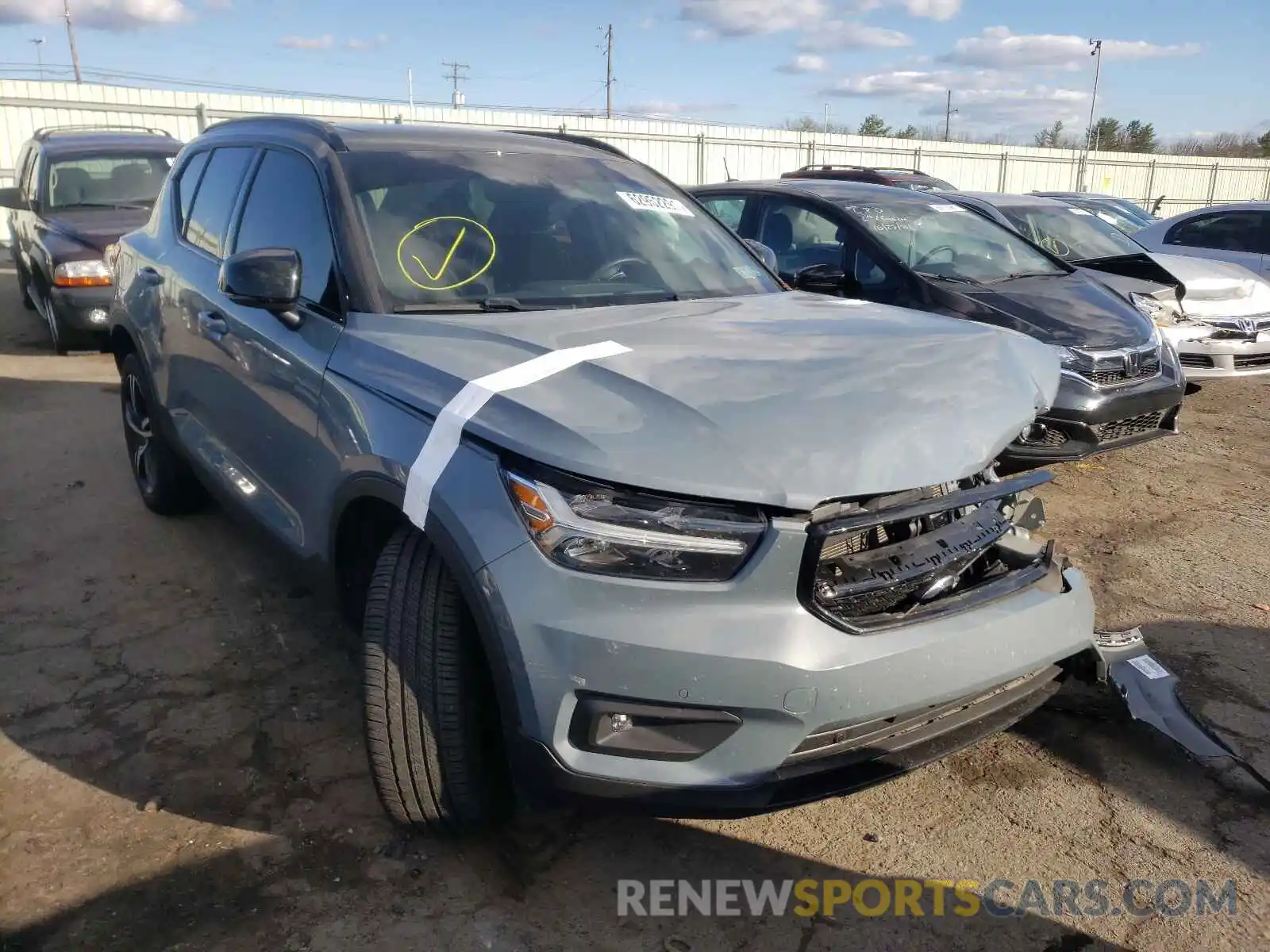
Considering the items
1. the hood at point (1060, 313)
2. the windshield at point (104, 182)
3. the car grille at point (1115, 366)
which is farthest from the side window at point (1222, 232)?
the windshield at point (104, 182)

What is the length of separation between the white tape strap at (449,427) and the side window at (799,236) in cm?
374

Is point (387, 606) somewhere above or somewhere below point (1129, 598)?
above

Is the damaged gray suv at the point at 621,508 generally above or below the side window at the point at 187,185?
below

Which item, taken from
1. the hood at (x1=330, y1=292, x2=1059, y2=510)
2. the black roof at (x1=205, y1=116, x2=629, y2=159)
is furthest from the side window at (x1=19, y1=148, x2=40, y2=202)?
the hood at (x1=330, y1=292, x2=1059, y2=510)

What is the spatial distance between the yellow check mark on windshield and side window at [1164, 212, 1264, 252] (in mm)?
8753

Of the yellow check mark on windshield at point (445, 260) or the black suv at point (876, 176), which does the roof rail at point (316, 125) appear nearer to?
the yellow check mark on windshield at point (445, 260)

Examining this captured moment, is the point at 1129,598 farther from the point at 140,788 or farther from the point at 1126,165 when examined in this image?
Result: the point at 1126,165

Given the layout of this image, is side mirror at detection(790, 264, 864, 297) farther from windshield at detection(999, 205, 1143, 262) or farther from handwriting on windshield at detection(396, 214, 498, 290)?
windshield at detection(999, 205, 1143, 262)

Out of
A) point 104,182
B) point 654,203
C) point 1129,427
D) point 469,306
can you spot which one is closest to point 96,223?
point 104,182

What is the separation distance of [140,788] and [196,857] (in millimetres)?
399

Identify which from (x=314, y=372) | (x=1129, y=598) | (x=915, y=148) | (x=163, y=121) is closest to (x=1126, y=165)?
(x=915, y=148)

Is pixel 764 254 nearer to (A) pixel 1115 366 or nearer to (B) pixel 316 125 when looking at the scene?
(B) pixel 316 125

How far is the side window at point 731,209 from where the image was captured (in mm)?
6328

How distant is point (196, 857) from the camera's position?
236 cm
